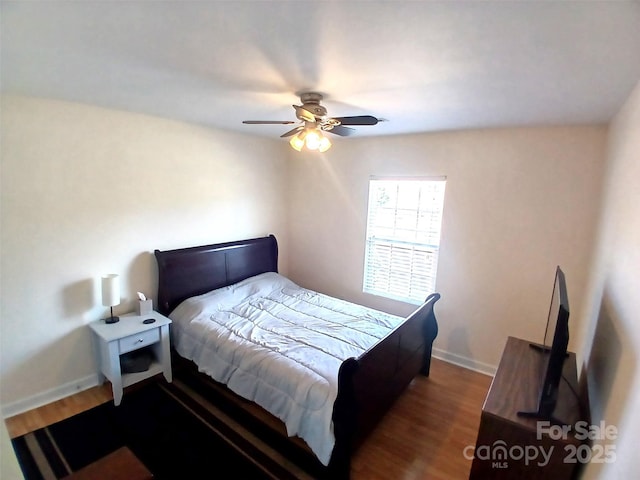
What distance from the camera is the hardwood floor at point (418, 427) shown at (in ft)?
6.75

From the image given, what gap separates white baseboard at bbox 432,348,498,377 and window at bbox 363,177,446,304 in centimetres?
63

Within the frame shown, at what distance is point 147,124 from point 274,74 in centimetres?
179

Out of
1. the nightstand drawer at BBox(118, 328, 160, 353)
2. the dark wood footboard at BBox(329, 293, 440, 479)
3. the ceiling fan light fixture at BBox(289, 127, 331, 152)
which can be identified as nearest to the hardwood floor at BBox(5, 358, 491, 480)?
the dark wood footboard at BBox(329, 293, 440, 479)

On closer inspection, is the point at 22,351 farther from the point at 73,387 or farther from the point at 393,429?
the point at 393,429

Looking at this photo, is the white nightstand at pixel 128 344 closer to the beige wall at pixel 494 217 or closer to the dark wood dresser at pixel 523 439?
the beige wall at pixel 494 217

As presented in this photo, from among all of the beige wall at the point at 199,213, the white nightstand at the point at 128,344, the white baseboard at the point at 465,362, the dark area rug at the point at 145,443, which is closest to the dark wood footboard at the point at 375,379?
the white baseboard at the point at 465,362

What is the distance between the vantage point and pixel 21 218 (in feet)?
7.49

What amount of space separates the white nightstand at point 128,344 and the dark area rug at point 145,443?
21 centimetres

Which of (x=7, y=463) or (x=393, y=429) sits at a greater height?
(x=7, y=463)

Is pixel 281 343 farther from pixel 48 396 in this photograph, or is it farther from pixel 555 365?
pixel 48 396

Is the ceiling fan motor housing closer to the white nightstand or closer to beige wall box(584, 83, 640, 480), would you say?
beige wall box(584, 83, 640, 480)

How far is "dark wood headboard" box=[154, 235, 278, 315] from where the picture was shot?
303cm

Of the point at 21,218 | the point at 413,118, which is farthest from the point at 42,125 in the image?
the point at 413,118

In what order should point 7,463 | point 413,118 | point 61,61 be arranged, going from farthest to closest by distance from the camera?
1. point 413,118
2. point 61,61
3. point 7,463
